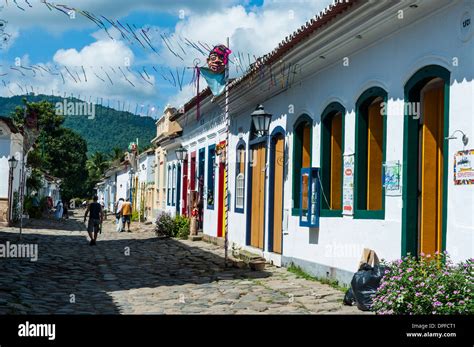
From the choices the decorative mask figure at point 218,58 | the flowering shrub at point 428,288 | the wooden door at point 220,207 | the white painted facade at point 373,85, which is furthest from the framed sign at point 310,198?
the wooden door at point 220,207

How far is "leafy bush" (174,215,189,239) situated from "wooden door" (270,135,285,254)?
876 centimetres

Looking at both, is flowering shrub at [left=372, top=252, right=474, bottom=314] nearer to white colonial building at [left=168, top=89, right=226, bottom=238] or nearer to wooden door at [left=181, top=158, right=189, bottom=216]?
white colonial building at [left=168, top=89, right=226, bottom=238]

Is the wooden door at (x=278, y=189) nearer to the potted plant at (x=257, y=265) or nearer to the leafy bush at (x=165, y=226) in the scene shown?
the potted plant at (x=257, y=265)

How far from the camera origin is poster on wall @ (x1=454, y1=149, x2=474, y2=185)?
6852 millimetres

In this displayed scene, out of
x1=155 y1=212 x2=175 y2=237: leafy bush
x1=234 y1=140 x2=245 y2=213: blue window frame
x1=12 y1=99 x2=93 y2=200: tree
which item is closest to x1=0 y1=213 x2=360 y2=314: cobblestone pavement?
x1=234 y1=140 x2=245 y2=213: blue window frame

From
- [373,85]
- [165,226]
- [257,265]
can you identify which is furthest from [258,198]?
[165,226]

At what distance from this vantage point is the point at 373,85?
30.9 ft

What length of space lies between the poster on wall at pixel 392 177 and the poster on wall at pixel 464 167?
1417mm

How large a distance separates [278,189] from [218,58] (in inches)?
125

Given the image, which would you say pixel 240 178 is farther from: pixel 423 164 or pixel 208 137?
pixel 423 164

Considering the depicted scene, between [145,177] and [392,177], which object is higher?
[145,177]
